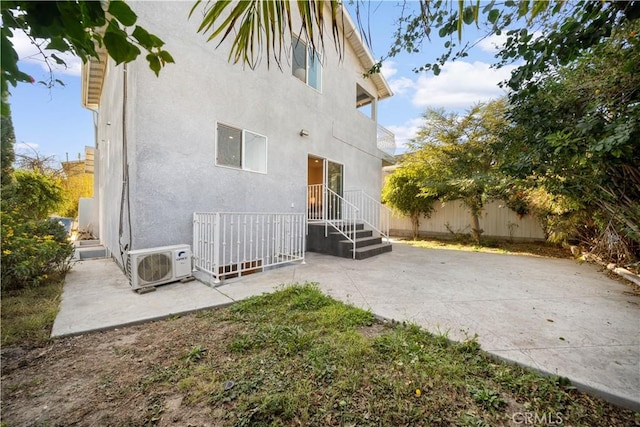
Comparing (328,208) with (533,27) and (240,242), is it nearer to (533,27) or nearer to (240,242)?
(240,242)

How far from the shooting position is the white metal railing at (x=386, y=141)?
414 inches

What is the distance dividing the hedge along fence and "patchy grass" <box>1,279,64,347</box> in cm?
1026

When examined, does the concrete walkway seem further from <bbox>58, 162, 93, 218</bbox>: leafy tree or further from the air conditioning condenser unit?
<bbox>58, 162, 93, 218</bbox>: leafy tree

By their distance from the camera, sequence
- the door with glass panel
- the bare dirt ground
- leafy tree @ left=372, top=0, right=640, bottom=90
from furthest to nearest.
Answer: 1. the door with glass panel
2. leafy tree @ left=372, top=0, right=640, bottom=90
3. the bare dirt ground

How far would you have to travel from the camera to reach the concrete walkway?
2066 millimetres

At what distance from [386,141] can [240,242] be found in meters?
8.12

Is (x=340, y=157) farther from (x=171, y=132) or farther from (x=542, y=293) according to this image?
(x=542, y=293)

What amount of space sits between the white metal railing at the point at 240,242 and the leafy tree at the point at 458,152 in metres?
5.28

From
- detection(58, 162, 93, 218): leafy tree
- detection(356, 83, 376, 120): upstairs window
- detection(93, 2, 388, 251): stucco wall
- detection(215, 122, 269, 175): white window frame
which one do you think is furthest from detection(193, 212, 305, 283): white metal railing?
detection(58, 162, 93, 218): leafy tree

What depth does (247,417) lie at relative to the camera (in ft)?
4.98

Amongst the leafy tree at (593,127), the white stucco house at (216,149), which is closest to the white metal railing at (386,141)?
the white stucco house at (216,149)

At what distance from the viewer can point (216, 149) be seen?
16.0 ft

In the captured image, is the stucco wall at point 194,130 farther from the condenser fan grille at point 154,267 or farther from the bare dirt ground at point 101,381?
the bare dirt ground at point 101,381

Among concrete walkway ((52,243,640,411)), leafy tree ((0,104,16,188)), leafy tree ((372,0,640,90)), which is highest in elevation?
leafy tree ((372,0,640,90))
